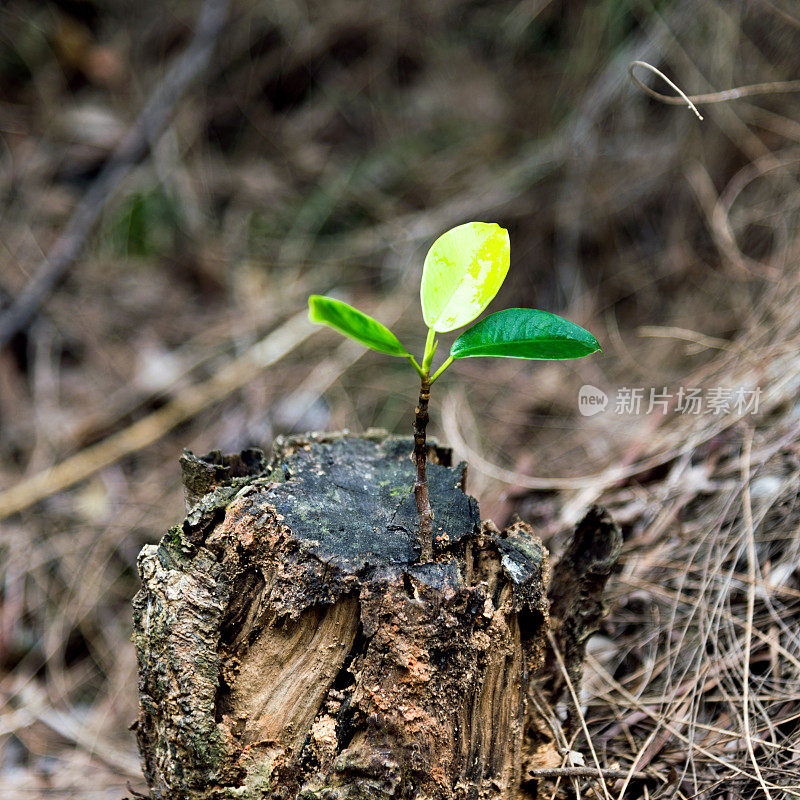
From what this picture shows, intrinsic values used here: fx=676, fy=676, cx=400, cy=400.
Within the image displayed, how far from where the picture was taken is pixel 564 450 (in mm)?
2133

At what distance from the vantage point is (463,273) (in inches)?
34.1

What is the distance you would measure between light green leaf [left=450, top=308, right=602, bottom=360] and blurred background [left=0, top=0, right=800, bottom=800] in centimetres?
71

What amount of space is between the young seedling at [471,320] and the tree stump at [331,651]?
0.28 feet

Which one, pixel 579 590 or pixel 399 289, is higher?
pixel 399 289

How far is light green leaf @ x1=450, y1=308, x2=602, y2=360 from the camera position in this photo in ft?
2.66

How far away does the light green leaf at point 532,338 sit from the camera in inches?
31.9

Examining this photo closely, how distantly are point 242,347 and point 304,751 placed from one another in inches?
77.0

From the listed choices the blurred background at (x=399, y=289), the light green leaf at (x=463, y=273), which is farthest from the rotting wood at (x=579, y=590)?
the light green leaf at (x=463, y=273)

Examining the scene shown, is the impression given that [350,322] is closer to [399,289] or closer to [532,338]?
[532,338]

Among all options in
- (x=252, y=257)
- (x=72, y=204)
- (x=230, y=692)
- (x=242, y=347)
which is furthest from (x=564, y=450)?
(x=72, y=204)

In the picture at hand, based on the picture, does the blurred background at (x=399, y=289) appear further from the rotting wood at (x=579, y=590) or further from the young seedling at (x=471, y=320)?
the young seedling at (x=471, y=320)

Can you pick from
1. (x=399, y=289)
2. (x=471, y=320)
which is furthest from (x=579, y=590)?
(x=399, y=289)

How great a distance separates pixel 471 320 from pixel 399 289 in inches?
83.8

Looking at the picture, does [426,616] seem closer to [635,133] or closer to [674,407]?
[674,407]
